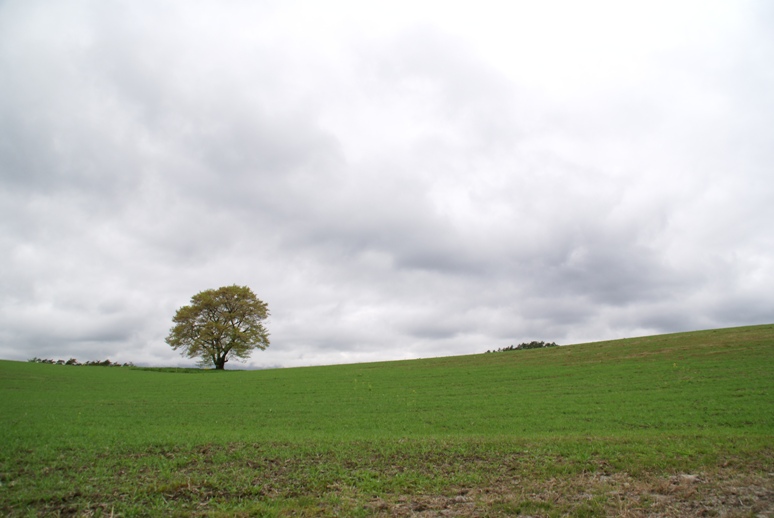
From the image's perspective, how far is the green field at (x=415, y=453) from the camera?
28.0ft

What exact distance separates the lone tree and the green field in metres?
38.5

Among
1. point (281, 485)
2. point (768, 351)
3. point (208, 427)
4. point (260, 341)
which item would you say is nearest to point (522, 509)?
point (281, 485)

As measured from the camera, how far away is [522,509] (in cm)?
824

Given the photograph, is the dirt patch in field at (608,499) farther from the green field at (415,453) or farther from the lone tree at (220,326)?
the lone tree at (220,326)

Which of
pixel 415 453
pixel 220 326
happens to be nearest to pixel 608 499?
pixel 415 453

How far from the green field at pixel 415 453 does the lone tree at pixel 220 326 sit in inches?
1516

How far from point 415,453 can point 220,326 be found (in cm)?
6366

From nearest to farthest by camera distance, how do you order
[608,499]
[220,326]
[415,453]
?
1. [608,499]
2. [415,453]
3. [220,326]

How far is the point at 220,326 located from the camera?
69500 mm

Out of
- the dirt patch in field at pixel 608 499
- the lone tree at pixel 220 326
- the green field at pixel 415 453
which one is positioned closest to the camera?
the dirt patch in field at pixel 608 499

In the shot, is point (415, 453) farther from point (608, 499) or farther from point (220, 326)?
point (220, 326)

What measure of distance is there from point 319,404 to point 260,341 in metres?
47.3

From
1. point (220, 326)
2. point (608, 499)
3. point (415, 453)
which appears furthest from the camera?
point (220, 326)

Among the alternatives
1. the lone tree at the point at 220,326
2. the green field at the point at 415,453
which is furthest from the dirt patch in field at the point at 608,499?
the lone tree at the point at 220,326
